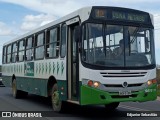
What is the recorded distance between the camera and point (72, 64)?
11.8 m

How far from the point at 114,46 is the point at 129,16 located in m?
1.18

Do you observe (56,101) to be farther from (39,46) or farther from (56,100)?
(39,46)

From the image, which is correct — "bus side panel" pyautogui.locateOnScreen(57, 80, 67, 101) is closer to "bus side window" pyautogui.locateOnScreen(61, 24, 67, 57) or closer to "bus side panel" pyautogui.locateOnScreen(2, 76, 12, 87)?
"bus side window" pyautogui.locateOnScreen(61, 24, 67, 57)

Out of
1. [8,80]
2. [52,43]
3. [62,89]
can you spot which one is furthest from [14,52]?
[62,89]

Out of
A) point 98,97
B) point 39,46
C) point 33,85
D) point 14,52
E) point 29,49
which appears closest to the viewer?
point 98,97

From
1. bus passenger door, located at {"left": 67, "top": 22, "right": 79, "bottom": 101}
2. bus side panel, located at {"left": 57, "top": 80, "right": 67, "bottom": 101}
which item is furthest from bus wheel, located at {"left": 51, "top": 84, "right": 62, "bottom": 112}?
bus passenger door, located at {"left": 67, "top": 22, "right": 79, "bottom": 101}

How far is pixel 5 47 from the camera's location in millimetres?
23766

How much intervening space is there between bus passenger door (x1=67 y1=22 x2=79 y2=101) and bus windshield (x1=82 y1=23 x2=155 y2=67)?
915 mm

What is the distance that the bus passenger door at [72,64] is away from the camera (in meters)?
11.5

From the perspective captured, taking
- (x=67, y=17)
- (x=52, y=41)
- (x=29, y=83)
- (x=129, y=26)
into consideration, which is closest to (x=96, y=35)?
(x=129, y=26)

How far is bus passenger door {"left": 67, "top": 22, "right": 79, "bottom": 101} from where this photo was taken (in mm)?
11469

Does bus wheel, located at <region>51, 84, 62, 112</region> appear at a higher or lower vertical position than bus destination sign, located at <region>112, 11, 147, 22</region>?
lower

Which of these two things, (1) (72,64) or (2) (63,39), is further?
(2) (63,39)

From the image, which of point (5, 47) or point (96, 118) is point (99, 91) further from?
point (5, 47)
